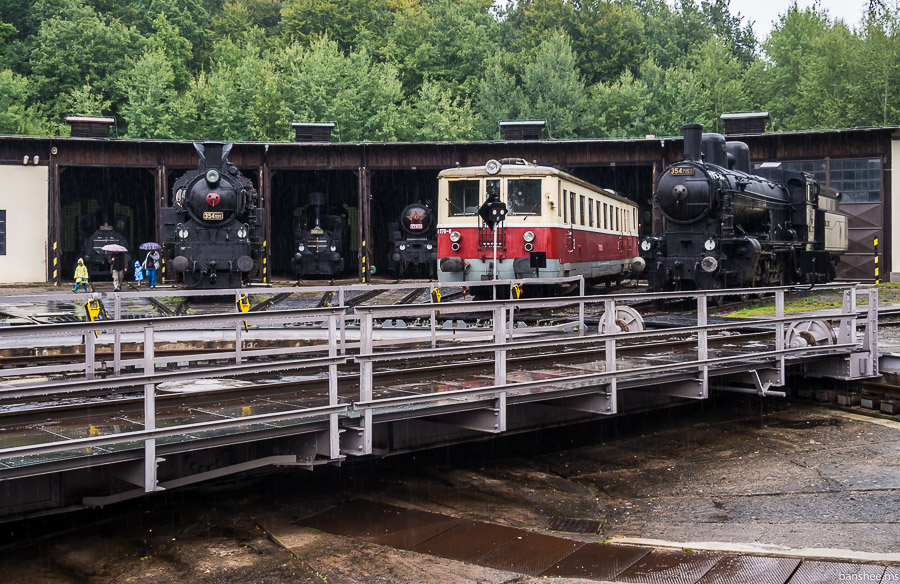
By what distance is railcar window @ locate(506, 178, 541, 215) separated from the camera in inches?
800

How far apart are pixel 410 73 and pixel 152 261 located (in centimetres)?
3723

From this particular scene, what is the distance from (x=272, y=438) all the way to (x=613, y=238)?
2123 cm

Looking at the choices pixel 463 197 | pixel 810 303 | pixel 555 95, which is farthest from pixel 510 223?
pixel 555 95

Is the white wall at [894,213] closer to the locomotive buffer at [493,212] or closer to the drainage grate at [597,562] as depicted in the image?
the locomotive buffer at [493,212]

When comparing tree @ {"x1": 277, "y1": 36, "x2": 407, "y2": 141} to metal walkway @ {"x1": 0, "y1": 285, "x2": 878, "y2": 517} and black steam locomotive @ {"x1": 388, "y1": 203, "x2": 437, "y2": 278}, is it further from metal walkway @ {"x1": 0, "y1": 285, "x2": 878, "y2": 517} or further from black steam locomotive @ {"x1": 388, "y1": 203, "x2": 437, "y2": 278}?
metal walkway @ {"x1": 0, "y1": 285, "x2": 878, "y2": 517}

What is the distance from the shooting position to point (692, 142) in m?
22.1

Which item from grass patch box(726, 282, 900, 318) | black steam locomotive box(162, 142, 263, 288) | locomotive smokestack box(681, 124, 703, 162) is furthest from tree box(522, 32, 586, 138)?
locomotive smokestack box(681, 124, 703, 162)

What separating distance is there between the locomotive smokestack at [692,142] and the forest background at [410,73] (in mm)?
27396

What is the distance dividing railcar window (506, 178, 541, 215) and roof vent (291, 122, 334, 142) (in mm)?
15721

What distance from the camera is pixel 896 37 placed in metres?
59.3

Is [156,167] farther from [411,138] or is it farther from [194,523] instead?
[194,523]

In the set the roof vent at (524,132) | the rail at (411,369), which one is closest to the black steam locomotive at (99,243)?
the roof vent at (524,132)

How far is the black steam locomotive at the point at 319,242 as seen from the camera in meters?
35.9

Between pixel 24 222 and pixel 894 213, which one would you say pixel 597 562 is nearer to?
pixel 894 213
